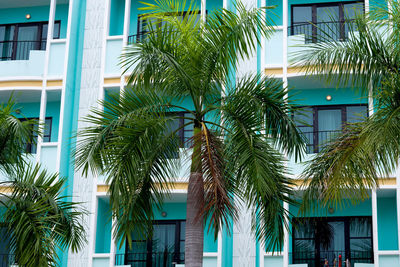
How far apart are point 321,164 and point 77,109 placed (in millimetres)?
11796

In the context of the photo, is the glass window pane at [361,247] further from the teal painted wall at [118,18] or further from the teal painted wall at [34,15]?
the teal painted wall at [34,15]

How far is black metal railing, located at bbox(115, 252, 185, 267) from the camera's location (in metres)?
24.8

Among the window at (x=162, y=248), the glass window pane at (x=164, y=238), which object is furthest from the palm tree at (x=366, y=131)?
the glass window pane at (x=164, y=238)

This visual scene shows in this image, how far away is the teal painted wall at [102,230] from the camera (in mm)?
24598

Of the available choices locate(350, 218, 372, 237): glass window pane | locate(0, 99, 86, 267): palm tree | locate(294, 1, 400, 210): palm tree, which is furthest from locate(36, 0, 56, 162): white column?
locate(294, 1, 400, 210): palm tree

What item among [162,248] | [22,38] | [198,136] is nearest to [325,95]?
[162,248]

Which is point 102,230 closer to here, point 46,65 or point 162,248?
point 162,248

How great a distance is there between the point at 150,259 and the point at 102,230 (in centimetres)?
179

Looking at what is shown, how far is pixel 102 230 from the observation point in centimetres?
2505

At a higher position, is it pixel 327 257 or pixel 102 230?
pixel 102 230

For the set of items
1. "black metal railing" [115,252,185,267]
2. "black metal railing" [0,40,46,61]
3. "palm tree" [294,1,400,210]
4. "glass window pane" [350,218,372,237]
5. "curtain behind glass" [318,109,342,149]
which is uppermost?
"black metal railing" [0,40,46,61]

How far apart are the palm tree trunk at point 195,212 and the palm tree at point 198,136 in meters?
0.02

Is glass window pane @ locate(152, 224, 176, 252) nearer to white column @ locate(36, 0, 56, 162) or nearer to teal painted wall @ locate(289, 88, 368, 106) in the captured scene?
white column @ locate(36, 0, 56, 162)

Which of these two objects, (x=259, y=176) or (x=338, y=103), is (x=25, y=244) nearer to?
(x=259, y=176)
